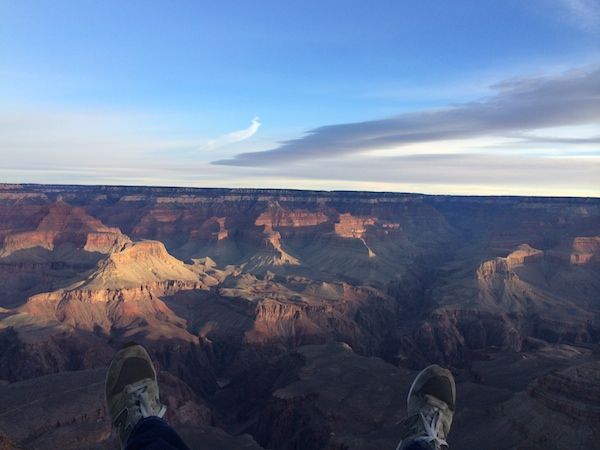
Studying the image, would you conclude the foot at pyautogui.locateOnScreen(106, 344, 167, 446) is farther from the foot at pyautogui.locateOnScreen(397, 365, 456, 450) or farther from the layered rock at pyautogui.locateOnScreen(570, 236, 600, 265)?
the layered rock at pyautogui.locateOnScreen(570, 236, 600, 265)

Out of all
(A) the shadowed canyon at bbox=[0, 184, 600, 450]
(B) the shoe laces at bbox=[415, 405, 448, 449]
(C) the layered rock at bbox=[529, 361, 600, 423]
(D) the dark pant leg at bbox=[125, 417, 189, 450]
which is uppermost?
(D) the dark pant leg at bbox=[125, 417, 189, 450]

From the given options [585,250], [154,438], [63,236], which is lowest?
[585,250]

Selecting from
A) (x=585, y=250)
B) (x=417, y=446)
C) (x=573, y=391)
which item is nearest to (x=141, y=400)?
(x=417, y=446)

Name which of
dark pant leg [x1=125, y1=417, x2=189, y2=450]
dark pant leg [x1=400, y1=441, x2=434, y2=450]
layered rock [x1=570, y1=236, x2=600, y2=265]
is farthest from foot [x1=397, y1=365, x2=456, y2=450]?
layered rock [x1=570, y1=236, x2=600, y2=265]

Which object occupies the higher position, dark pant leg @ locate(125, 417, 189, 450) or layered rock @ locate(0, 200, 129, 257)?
dark pant leg @ locate(125, 417, 189, 450)

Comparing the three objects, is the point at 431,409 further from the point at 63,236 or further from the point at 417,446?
the point at 63,236

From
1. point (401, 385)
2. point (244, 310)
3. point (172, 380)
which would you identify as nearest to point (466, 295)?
point (244, 310)

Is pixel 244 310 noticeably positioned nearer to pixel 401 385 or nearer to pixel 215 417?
pixel 215 417

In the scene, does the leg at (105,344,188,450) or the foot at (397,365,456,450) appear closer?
the leg at (105,344,188,450)
